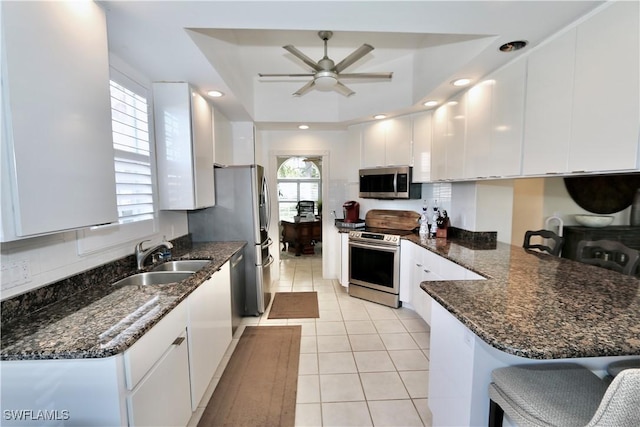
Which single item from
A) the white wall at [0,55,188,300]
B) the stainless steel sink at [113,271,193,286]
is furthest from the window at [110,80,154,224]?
the stainless steel sink at [113,271,193,286]

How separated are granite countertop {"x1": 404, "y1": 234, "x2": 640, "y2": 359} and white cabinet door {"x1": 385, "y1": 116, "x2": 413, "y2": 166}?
1.88m

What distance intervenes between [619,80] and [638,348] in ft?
3.92

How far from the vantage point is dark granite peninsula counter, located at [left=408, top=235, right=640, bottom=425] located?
957mm

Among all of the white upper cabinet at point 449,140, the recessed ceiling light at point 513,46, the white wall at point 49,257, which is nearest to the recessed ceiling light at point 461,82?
the white upper cabinet at point 449,140

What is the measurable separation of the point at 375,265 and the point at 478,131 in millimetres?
1884

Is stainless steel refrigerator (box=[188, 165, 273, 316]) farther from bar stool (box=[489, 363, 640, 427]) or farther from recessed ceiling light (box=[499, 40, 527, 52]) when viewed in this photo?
bar stool (box=[489, 363, 640, 427])

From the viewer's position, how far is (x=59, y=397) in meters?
1.03

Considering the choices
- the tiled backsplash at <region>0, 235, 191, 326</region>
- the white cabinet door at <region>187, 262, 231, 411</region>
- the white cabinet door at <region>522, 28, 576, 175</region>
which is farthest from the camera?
the white cabinet door at <region>187, 262, 231, 411</region>

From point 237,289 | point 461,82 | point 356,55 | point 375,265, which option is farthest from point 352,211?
point 356,55

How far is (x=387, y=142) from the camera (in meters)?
3.69

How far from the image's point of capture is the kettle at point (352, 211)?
4.10 m

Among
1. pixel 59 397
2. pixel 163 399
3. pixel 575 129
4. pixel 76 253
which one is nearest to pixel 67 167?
pixel 76 253

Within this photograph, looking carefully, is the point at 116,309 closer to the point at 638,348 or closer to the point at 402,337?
the point at 638,348

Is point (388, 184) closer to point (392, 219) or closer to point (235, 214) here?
point (392, 219)
